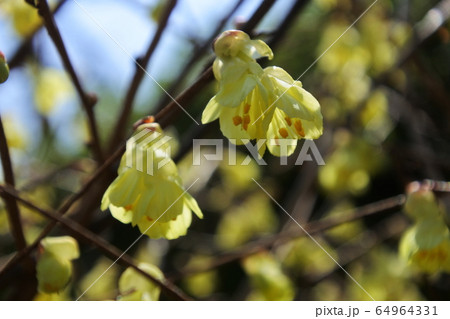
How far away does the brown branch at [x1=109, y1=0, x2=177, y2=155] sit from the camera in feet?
3.86

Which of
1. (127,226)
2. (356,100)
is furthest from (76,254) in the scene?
(127,226)

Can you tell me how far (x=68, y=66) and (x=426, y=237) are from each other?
94cm

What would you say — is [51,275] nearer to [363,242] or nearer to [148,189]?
[148,189]

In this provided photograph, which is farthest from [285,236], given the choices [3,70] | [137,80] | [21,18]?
[21,18]

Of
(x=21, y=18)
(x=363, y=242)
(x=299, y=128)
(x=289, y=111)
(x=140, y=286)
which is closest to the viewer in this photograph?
(x=289, y=111)

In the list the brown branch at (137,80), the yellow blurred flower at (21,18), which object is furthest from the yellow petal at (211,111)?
the yellow blurred flower at (21,18)

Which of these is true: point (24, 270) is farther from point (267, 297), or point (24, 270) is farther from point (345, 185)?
point (345, 185)

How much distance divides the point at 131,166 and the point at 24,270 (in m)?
0.47

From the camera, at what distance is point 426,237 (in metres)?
1.30

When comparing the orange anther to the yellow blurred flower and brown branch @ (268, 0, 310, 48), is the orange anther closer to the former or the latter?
brown branch @ (268, 0, 310, 48)

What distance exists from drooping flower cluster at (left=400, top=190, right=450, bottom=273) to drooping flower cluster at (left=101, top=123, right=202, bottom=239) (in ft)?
2.10

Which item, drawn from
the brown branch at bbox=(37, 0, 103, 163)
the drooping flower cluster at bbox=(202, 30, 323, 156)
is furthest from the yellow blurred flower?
the drooping flower cluster at bbox=(202, 30, 323, 156)

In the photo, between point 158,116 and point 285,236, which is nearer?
point 158,116
